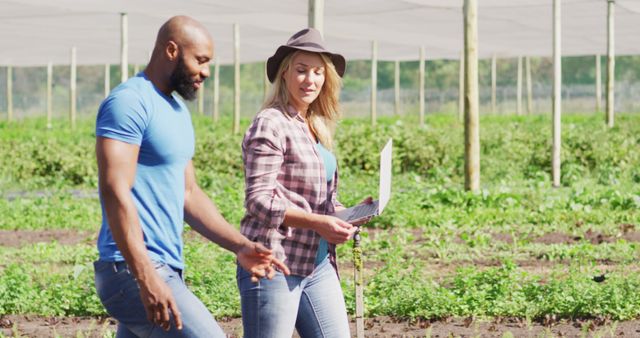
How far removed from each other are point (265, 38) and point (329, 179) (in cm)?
2231

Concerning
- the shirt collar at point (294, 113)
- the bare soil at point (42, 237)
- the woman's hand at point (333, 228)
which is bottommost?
the bare soil at point (42, 237)

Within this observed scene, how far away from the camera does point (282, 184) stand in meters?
4.04

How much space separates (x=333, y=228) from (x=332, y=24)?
18.6m

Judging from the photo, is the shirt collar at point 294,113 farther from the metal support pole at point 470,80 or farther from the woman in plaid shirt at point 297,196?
the metal support pole at point 470,80

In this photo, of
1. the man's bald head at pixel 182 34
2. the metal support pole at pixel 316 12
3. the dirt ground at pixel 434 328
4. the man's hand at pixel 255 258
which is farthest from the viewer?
the metal support pole at pixel 316 12

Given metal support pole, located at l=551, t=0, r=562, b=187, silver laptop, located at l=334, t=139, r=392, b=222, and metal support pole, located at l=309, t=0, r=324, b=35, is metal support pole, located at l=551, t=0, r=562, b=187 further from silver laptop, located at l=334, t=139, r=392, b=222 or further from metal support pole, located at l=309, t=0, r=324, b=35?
silver laptop, located at l=334, t=139, r=392, b=222

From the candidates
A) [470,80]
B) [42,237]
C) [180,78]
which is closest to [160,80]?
[180,78]

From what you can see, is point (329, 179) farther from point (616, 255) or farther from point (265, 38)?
point (265, 38)

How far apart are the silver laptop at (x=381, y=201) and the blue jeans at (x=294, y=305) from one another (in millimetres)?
225

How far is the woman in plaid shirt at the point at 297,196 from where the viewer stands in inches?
155

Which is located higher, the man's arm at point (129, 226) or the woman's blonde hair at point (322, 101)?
the woman's blonde hair at point (322, 101)

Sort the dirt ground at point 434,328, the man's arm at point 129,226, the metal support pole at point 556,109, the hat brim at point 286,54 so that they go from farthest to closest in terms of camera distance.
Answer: the metal support pole at point 556,109 < the dirt ground at point 434,328 < the hat brim at point 286,54 < the man's arm at point 129,226

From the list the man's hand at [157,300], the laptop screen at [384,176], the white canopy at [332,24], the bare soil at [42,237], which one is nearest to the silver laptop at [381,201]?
the laptop screen at [384,176]

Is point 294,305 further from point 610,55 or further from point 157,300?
point 610,55
